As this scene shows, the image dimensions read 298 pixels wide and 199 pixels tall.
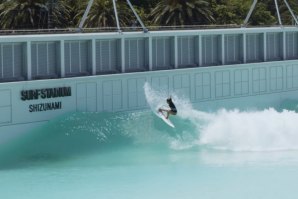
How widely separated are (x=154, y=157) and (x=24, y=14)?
20.9 meters

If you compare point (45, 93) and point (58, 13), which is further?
point (58, 13)

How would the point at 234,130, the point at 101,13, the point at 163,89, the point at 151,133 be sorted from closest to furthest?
the point at 234,130 < the point at 151,133 < the point at 163,89 < the point at 101,13

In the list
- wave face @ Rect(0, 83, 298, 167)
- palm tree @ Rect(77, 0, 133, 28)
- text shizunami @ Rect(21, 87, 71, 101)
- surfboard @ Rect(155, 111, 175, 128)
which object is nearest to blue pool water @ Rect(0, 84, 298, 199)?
wave face @ Rect(0, 83, 298, 167)

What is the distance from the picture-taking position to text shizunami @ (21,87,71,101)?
23.1 m

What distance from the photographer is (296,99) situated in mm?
37469

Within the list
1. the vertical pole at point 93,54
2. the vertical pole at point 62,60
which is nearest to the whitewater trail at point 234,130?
the vertical pole at point 93,54

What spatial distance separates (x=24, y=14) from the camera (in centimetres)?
4066

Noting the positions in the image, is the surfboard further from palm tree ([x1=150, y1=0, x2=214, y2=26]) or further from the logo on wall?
palm tree ([x1=150, y1=0, x2=214, y2=26])

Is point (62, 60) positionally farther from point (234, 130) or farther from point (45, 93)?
point (234, 130)

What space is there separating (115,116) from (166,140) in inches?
88.8

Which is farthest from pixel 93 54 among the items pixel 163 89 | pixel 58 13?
pixel 58 13

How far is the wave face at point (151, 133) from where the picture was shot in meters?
23.1

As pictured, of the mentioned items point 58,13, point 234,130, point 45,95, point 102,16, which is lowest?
point 234,130

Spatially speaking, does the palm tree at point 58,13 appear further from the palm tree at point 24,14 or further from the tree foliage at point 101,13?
the palm tree at point 24,14
